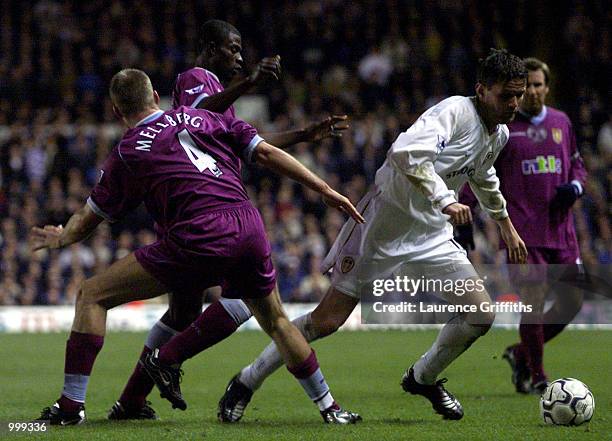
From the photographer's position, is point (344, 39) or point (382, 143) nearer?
point (382, 143)

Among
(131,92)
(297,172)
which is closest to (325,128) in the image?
(297,172)

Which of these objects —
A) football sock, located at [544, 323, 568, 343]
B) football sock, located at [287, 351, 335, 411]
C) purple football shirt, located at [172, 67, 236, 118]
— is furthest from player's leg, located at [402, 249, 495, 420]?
football sock, located at [544, 323, 568, 343]

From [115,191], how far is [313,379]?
5.01 feet

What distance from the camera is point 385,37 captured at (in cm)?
2023

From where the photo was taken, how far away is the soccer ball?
6.48 meters

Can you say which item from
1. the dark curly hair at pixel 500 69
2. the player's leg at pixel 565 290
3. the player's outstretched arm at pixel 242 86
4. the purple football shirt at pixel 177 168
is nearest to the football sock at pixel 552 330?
the player's leg at pixel 565 290

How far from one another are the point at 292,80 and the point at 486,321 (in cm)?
1336

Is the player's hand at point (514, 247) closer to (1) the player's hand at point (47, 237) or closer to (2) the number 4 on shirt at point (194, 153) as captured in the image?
(2) the number 4 on shirt at point (194, 153)

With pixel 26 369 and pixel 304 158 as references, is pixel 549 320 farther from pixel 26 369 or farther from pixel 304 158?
pixel 304 158

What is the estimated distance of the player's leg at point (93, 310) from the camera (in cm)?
632

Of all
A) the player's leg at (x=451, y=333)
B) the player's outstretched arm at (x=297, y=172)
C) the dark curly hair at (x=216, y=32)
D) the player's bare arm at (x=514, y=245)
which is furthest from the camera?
the dark curly hair at (x=216, y=32)

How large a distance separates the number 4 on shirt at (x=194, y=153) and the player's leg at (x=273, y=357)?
117cm

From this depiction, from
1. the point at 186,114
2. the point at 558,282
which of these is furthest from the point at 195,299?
the point at 558,282

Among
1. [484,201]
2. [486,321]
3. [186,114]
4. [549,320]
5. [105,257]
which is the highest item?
[186,114]
